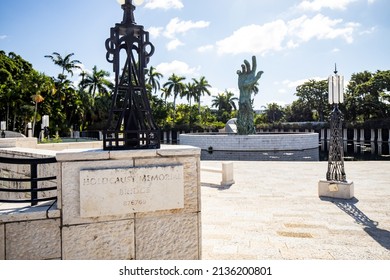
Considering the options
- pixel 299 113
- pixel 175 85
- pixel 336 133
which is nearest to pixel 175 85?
pixel 175 85

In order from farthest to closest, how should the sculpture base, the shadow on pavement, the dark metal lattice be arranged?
1. the dark metal lattice
2. the sculpture base
3. the shadow on pavement

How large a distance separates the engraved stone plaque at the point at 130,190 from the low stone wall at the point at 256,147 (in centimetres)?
1834

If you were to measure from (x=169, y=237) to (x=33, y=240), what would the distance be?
151 centimetres

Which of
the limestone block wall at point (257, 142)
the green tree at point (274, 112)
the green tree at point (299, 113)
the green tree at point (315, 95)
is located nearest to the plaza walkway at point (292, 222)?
the limestone block wall at point (257, 142)

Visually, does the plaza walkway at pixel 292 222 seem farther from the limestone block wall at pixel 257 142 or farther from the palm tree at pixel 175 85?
the palm tree at pixel 175 85

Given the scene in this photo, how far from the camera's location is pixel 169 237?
11.4ft

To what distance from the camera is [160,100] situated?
5219 centimetres

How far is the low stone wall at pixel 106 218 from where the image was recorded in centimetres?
310

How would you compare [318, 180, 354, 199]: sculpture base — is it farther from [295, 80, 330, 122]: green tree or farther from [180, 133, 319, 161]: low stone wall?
[295, 80, 330, 122]: green tree

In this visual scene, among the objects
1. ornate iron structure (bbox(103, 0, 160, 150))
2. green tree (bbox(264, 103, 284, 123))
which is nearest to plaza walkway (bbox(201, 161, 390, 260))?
ornate iron structure (bbox(103, 0, 160, 150))

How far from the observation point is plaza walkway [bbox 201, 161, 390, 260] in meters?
4.10

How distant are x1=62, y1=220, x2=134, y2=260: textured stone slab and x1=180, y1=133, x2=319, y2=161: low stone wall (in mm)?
18492

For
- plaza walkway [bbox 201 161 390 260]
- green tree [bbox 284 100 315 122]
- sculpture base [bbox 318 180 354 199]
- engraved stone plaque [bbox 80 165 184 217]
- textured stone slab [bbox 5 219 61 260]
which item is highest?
green tree [bbox 284 100 315 122]
